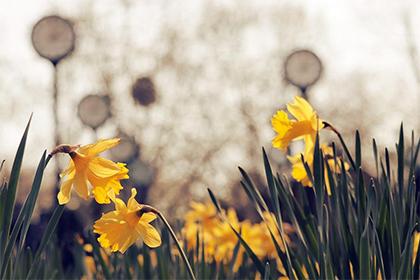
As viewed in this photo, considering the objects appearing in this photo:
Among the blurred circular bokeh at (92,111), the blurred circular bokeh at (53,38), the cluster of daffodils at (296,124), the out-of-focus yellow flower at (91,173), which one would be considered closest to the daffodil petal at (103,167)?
the out-of-focus yellow flower at (91,173)

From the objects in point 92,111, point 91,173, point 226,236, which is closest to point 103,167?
point 91,173

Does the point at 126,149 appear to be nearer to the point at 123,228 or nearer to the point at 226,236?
the point at 226,236

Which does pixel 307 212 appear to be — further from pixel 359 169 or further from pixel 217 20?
pixel 217 20

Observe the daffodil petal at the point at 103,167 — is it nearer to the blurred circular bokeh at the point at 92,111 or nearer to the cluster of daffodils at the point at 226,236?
the cluster of daffodils at the point at 226,236

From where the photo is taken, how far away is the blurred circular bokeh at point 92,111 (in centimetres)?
1347

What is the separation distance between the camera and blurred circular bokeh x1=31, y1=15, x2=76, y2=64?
1174cm

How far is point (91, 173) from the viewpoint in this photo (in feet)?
5.87

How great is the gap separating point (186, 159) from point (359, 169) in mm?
17421

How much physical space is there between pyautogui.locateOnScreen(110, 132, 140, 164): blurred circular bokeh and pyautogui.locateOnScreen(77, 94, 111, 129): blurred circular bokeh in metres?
1.10

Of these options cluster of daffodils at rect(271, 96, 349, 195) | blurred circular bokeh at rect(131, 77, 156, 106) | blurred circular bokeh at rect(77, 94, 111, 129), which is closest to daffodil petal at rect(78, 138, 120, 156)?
cluster of daffodils at rect(271, 96, 349, 195)

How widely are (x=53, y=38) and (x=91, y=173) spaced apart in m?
11.2

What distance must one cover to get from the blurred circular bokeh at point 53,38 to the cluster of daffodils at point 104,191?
9.84 metres

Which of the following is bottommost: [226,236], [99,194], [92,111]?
[226,236]

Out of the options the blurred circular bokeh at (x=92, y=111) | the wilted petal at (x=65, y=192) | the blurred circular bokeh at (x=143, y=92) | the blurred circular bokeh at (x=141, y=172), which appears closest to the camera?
the wilted petal at (x=65, y=192)
